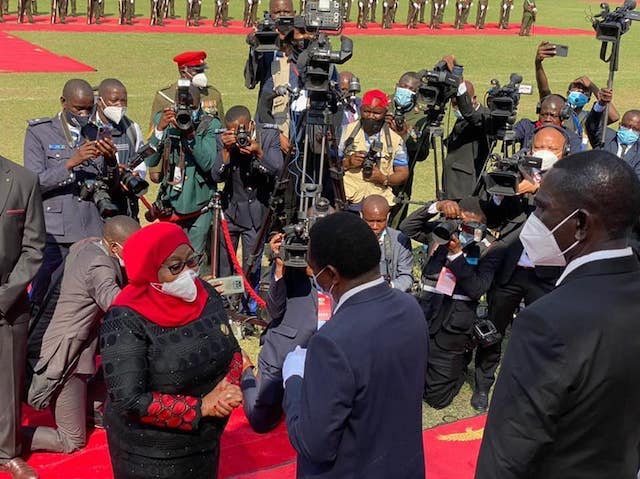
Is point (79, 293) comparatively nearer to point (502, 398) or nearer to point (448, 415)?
point (448, 415)

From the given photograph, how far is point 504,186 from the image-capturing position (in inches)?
223

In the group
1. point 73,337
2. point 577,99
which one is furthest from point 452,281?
point 577,99

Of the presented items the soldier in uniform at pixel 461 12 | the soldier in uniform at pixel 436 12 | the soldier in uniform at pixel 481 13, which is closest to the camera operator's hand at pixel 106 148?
the soldier in uniform at pixel 436 12

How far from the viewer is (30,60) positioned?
19.9 metres

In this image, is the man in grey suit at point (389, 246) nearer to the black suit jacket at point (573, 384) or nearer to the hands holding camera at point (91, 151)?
the hands holding camera at point (91, 151)

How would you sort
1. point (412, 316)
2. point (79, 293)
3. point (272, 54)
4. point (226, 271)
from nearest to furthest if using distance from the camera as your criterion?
point (412, 316) < point (79, 293) < point (226, 271) < point (272, 54)

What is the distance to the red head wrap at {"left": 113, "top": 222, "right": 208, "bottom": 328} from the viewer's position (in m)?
3.51

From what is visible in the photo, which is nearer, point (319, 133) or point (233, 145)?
point (319, 133)

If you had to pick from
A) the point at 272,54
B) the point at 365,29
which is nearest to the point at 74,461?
the point at 272,54

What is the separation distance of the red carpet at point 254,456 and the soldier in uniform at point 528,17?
1064 inches

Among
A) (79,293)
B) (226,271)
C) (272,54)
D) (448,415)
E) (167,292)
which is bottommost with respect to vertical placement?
(448,415)

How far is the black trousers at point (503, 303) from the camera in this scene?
19.4 ft

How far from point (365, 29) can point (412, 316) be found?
2913 cm

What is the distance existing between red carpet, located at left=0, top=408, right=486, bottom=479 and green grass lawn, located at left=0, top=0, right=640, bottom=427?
5.67m
